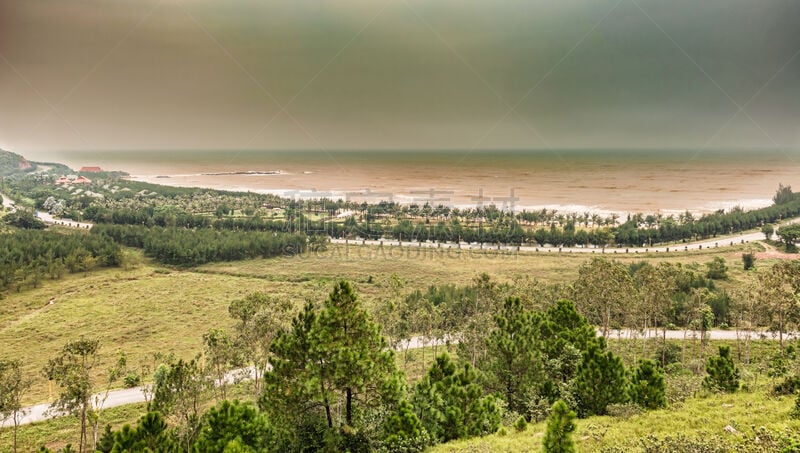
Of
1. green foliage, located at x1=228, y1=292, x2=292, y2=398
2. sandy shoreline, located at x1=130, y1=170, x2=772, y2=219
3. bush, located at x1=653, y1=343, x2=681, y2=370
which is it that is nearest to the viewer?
green foliage, located at x1=228, y1=292, x2=292, y2=398

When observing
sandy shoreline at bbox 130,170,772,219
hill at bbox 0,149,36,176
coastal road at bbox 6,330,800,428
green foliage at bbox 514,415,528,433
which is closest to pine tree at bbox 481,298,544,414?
green foliage at bbox 514,415,528,433

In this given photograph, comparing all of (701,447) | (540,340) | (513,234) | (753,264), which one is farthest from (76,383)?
(753,264)

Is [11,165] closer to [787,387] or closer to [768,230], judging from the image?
[787,387]

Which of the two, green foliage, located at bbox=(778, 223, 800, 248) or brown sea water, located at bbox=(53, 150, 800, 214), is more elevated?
brown sea water, located at bbox=(53, 150, 800, 214)

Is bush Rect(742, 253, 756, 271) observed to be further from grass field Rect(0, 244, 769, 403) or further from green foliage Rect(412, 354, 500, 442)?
green foliage Rect(412, 354, 500, 442)

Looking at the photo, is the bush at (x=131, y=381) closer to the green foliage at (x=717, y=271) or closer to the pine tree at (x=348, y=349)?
the pine tree at (x=348, y=349)

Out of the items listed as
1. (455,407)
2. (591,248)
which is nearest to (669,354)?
(455,407)

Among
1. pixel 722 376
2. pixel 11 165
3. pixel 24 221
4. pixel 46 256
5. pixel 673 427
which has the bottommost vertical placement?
pixel 673 427
